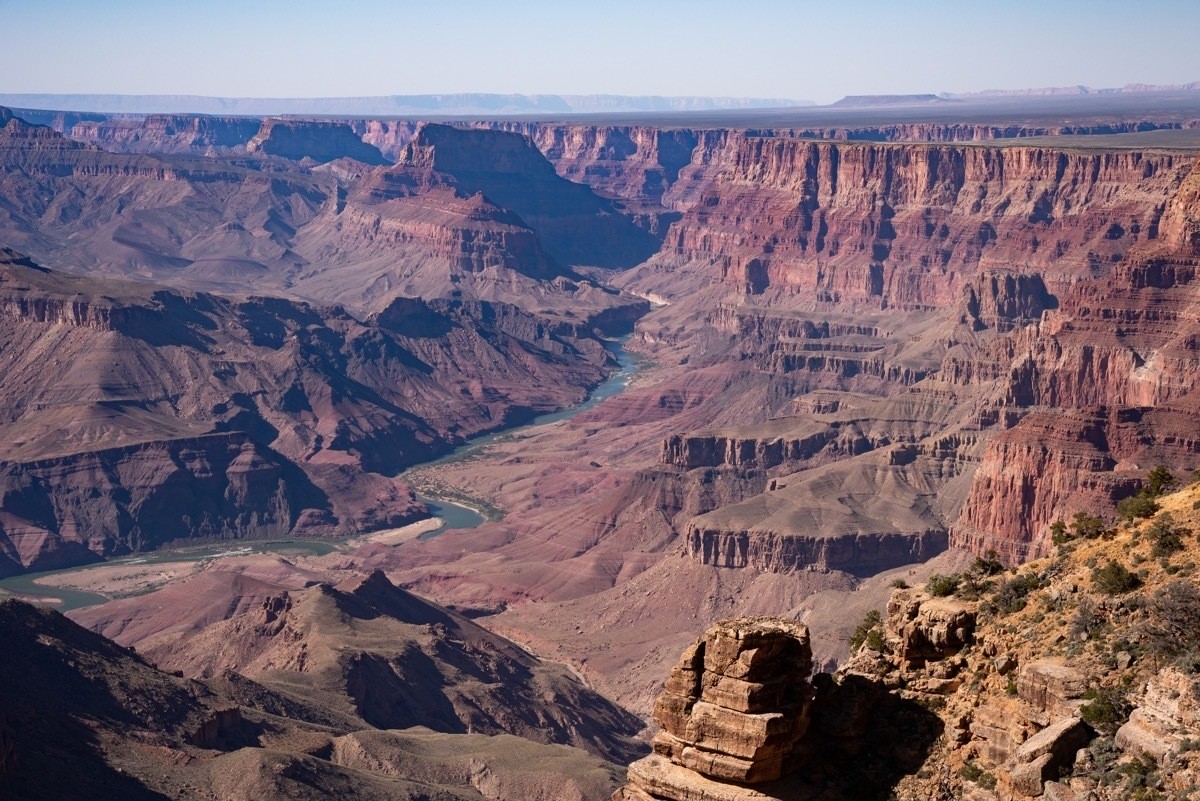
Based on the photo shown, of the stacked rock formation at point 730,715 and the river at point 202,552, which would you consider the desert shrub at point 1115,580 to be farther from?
the river at point 202,552

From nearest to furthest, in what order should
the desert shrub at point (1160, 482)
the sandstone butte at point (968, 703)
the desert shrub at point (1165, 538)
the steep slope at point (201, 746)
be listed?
the sandstone butte at point (968, 703) → the desert shrub at point (1165, 538) → the desert shrub at point (1160, 482) → the steep slope at point (201, 746)

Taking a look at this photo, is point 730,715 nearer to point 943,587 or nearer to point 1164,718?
point 1164,718

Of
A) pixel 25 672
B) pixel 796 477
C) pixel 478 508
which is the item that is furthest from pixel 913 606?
pixel 478 508

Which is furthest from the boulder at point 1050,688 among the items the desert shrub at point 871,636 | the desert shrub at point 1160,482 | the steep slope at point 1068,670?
the desert shrub at point 1160,482

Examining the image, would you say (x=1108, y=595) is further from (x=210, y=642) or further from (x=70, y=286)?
(x=70, y=286)

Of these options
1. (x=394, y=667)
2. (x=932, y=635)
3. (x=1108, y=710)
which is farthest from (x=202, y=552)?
(x=1108, y=710)

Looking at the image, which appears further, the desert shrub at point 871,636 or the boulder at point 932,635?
the desert shrub at point 871,636
